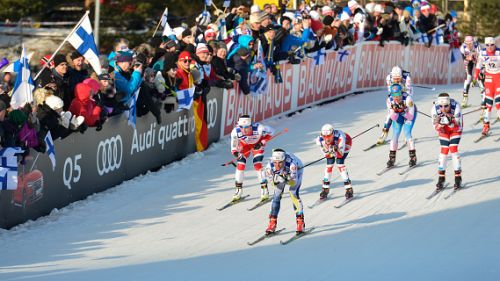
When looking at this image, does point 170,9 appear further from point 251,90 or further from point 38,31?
point 251,90

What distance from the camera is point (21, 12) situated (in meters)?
32.1

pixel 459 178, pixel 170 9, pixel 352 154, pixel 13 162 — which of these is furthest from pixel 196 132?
pixel 170 9

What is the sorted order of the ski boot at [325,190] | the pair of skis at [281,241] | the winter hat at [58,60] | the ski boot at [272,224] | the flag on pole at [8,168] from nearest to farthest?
the flag on pole at [8,168], the pair of skis at [281,241], the ski boot at [272,224], the winter hat at [58,60], the ski boot at [325,190]

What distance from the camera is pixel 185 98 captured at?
64.1ft

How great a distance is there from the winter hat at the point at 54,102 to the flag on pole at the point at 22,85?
85 cm

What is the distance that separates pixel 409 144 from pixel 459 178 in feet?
6.20

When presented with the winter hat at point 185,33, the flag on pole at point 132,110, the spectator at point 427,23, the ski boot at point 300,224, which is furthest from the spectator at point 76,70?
the spectator at point 427,23

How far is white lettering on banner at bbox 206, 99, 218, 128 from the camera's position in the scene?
830 inches

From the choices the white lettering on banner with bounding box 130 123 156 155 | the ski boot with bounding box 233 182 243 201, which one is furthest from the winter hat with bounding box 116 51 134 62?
the ski boot with bounding box 233 182 243 201

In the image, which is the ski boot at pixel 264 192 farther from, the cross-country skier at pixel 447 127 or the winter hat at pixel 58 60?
the winter hat at pixel 58 60

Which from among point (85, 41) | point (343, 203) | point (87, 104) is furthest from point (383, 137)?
point (85, 41)

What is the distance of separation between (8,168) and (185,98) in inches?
228

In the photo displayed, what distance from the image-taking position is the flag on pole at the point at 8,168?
46.6ft

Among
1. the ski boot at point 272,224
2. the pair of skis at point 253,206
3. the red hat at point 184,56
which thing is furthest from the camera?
the red hat at point 184,56
